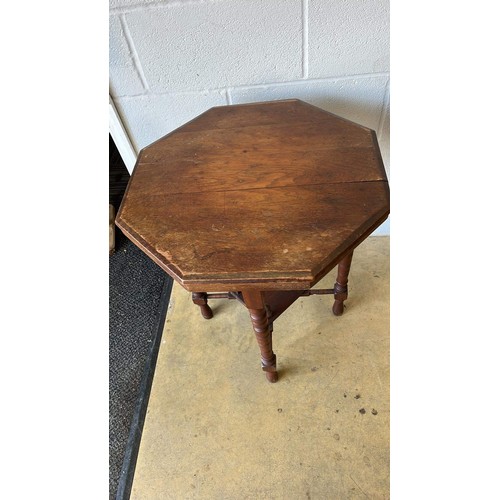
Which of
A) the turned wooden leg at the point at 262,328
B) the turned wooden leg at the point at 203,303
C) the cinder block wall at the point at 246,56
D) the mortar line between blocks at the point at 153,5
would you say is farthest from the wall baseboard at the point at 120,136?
the turned wooden leg at the point at 262,328

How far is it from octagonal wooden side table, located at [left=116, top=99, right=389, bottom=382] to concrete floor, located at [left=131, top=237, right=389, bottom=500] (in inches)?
9.7

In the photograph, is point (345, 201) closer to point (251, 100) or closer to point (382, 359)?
point (251, 100)

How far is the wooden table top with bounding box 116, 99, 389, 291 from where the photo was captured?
710 mm

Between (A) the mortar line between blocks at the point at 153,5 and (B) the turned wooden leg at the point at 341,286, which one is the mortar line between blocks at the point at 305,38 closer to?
(A) the mortar line between blocks at the point at 153,5

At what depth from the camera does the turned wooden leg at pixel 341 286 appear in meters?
1.10

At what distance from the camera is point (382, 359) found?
1208mm

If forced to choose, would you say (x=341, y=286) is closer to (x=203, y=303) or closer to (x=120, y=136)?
(x=203, y=303)

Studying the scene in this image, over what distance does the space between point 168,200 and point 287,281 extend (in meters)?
0.34

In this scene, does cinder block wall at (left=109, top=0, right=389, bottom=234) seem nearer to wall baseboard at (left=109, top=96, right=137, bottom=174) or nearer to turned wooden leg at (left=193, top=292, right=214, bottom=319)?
wall baseboard at (left=109, top=96, right=137, bottom=174)

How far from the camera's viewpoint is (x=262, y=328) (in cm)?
96

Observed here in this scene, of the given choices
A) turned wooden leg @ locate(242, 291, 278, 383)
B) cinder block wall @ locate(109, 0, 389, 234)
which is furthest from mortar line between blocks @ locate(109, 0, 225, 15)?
Answer: turned wooden leg @ locate(242, 291, 278, 383)

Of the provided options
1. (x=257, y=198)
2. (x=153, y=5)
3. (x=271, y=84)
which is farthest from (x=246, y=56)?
(x=257, y=198)

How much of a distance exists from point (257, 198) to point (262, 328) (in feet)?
1.10

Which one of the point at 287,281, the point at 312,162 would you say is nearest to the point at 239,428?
the point at 287,281
